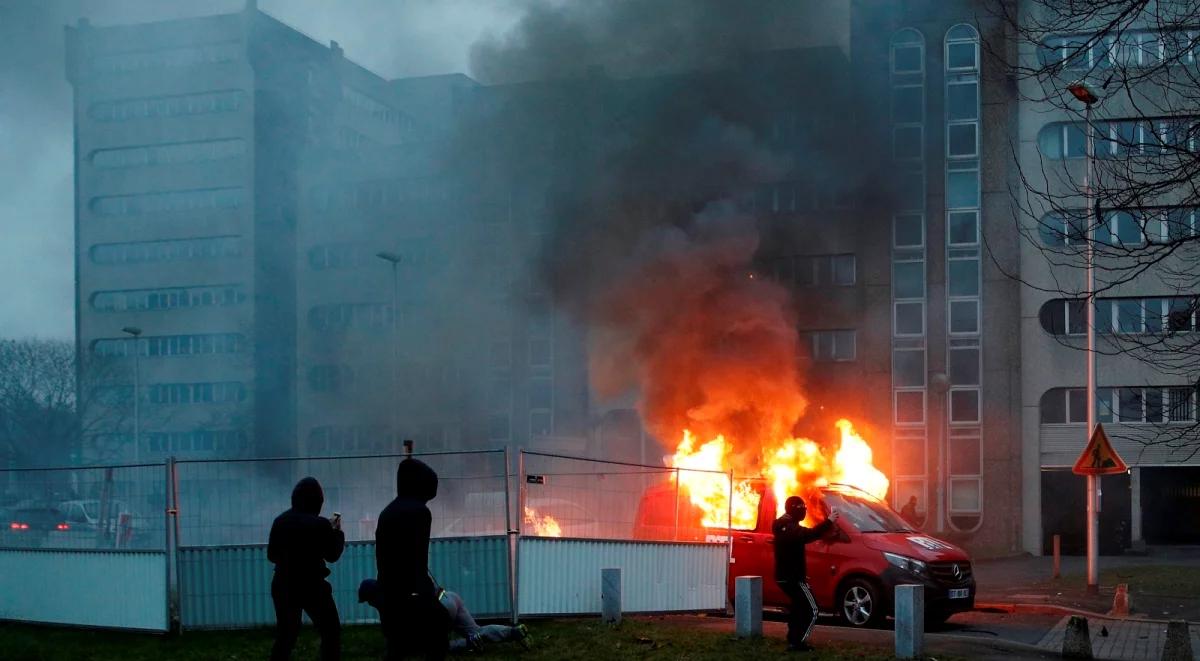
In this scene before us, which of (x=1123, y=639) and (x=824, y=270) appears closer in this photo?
(x=1123, y=639)

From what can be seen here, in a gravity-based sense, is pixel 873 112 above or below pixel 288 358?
above

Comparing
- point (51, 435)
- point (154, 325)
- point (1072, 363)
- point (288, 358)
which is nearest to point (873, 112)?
point (1072, 363)

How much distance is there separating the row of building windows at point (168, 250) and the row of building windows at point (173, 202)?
872mm

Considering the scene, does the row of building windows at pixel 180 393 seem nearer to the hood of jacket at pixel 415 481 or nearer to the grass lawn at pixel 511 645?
the grass lawn at pixel 511 645

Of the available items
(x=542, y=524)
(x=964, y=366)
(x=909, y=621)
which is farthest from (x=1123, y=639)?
(x=964, y=366)

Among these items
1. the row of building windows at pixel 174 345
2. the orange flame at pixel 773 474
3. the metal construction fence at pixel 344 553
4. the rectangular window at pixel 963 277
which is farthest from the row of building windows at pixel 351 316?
the metal construction fence at pixel 344 553

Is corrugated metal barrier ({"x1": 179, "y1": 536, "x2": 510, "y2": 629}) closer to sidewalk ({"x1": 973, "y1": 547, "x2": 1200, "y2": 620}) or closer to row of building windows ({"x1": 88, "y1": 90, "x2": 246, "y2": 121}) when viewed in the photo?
sidewalk ({"x1": 973, "y1": 547, "x2": 1200, "y2": 620})

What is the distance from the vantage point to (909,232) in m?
30.4

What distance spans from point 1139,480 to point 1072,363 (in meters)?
3.52

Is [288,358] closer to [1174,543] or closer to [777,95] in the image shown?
[777,95]

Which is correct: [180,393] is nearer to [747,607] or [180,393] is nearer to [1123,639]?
[747,607]

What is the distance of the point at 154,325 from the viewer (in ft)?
112

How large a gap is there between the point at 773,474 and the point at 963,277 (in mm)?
16156

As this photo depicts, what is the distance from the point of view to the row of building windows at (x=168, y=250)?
1195 inches
